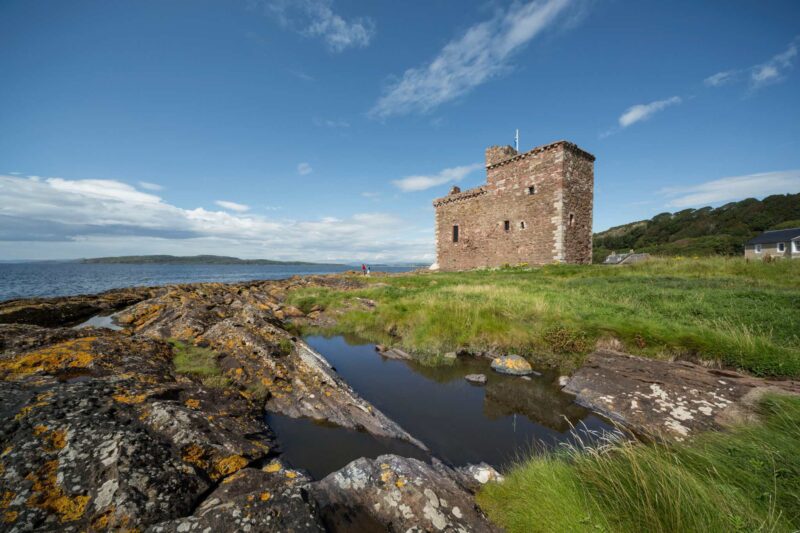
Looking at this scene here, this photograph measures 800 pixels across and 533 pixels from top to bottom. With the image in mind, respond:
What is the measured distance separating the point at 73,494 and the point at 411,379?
260 inches

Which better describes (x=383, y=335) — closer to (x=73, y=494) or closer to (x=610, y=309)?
(x=610, y=309)

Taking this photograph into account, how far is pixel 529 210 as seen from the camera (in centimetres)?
2634

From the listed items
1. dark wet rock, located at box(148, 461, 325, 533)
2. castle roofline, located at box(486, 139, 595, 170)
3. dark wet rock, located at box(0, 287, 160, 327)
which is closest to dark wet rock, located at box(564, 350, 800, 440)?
dark wet rock, located at box(148, 461, 325, 533)

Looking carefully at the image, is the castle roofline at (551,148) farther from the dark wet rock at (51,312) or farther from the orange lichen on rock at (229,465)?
the dark wet rock at (51,312)

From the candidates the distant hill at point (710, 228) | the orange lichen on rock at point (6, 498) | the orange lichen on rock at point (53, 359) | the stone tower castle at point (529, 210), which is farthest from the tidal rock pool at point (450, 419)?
the distant hill at point (710, 228)

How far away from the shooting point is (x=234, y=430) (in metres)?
4.11

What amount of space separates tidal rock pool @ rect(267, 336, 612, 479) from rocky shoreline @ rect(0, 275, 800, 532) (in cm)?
34

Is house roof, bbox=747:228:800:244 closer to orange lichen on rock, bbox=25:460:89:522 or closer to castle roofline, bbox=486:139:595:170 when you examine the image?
castle roofline, bbox=486:139:595:170

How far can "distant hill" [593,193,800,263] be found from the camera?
7181cm

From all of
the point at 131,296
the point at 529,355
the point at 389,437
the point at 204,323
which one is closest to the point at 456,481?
the point at 389,437

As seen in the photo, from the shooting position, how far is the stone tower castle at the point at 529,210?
962 inches

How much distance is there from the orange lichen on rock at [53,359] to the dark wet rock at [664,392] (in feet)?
29.0

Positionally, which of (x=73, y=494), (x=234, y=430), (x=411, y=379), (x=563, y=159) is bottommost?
(x=411, y=379)

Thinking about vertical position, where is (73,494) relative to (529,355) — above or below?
above
